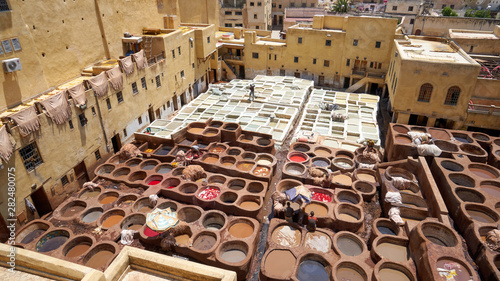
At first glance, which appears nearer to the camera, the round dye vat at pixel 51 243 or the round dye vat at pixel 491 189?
the round dye vat at pixel 51 243

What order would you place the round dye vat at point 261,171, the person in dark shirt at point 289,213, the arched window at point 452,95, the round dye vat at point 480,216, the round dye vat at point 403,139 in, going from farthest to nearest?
the arched window at point 452,95 < the round dye vat at point 403,139 < the round dye vat at point 261,171 < the person in dark shirt at point 289,213 < the round dye vat at point 480,216

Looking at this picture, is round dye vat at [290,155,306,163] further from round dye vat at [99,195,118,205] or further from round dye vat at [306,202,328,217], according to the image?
round dye vat at [99,195,118,205]

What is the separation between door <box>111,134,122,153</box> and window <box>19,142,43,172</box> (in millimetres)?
7161

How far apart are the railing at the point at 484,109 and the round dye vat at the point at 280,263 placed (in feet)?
69.7

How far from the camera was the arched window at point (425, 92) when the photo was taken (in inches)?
1024

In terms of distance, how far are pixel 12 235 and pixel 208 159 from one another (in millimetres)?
12605

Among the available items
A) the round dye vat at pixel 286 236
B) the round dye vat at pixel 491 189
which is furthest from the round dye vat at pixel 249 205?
the round dye vat at pixel 491 189

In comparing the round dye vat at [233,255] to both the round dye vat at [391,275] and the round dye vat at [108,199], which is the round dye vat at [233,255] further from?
the round dye vat at [108,199]

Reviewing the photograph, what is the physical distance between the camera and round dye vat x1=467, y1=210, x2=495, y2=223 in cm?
1603

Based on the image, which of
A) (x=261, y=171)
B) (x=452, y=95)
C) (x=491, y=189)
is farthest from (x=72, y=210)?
(x=452, y=95)

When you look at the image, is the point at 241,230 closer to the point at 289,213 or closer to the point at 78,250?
the point at 289,213

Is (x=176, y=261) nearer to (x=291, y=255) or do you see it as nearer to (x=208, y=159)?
(x=291, y=255)

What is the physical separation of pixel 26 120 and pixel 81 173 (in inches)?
241

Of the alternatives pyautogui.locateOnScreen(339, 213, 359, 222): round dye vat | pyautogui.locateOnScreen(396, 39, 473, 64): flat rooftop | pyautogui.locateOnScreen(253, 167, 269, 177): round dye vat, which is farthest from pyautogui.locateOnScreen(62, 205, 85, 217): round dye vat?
pyautogui.locateOnScreen(396, 39, 473, 64): flat rooftop
